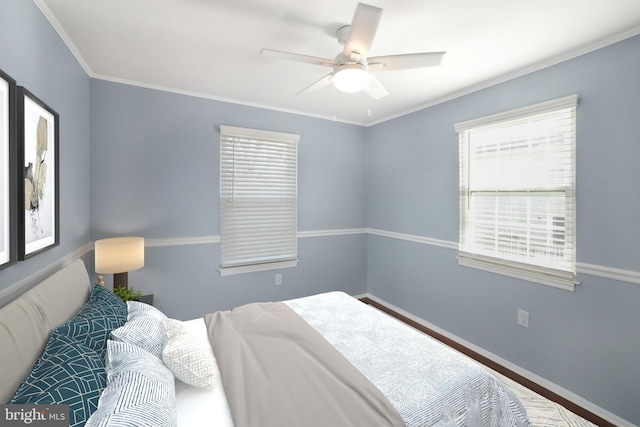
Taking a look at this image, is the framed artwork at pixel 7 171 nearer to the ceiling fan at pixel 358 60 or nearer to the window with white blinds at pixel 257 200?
the ceiling fan at pixel 358 60

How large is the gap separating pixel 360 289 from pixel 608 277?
2648 millimetres

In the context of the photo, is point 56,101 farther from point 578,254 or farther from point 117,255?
point 578,254

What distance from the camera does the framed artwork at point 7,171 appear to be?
1.15m

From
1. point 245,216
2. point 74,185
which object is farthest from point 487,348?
point 74,185

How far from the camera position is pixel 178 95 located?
2852 millimetres

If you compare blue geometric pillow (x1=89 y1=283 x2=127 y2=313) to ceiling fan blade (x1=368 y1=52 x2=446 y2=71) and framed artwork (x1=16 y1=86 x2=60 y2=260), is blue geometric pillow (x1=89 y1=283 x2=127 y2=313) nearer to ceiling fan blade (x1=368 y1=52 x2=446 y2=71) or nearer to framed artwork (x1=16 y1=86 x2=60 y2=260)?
framed artwork (x1=16 y1=86 x2=60 y2=260)

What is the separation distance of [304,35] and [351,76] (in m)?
0.52

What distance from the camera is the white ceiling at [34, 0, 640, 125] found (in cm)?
159

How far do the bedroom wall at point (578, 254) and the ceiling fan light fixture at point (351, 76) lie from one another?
1593 mm

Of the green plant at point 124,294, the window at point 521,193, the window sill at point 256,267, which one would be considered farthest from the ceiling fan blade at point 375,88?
the green plant at point 124,294

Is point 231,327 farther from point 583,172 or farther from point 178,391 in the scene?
point 583,172

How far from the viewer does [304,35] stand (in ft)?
6.11

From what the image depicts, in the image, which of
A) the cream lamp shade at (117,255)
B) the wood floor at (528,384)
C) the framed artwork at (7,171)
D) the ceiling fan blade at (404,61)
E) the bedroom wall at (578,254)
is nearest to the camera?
the framed artwork at (7,171)

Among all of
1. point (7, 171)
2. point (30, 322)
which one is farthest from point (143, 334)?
point (7, 171)
